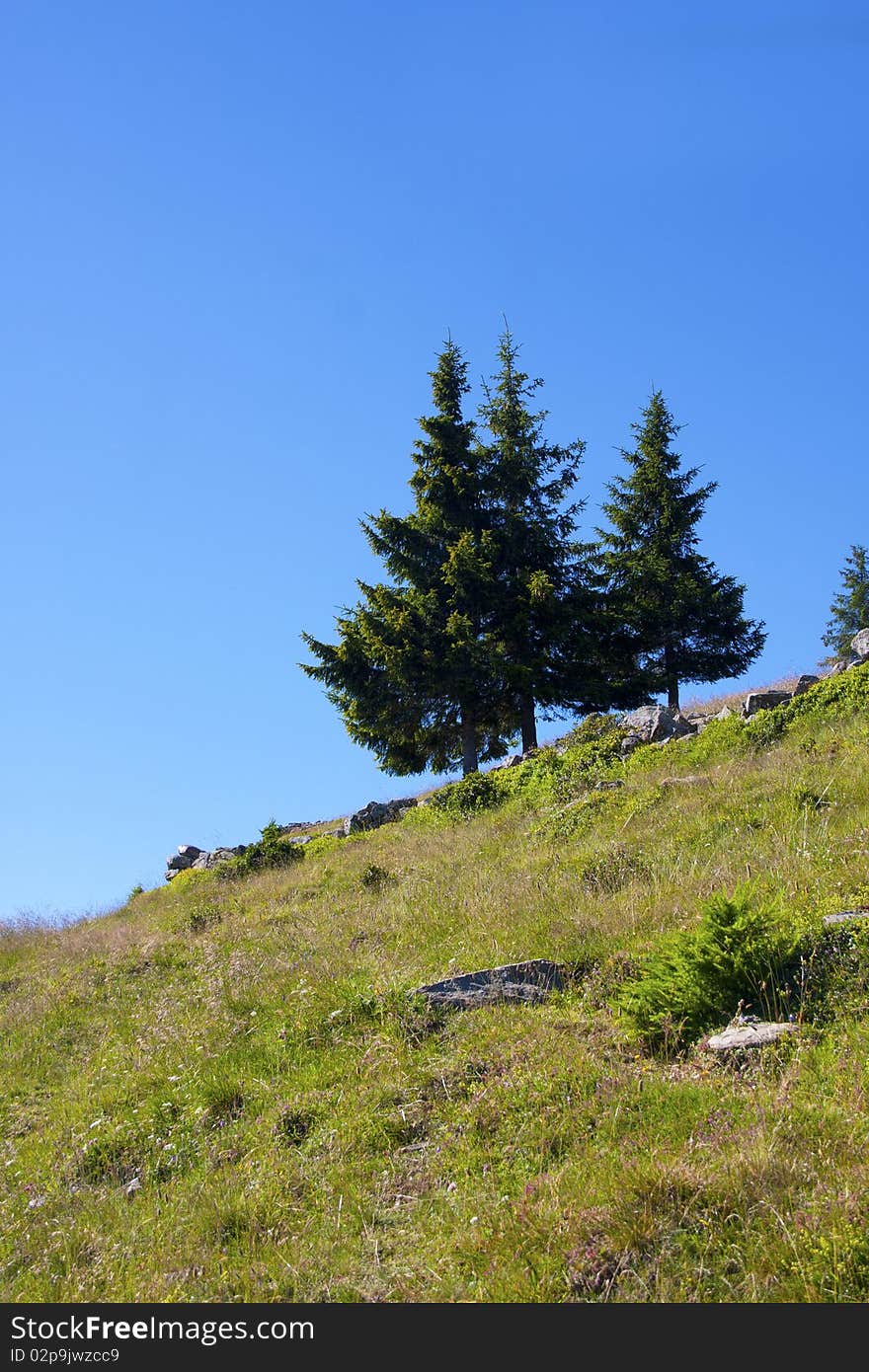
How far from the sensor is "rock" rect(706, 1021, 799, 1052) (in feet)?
18.5

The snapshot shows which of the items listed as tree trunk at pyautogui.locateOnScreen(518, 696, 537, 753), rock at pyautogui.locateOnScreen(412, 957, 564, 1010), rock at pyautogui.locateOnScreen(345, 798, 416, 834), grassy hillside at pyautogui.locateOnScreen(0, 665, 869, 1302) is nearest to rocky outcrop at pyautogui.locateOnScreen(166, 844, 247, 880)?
rock at pyautogui.locateOnScreen(345, 798, 416, 834)

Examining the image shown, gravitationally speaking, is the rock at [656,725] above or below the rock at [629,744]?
above

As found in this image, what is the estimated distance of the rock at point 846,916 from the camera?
6750 mm

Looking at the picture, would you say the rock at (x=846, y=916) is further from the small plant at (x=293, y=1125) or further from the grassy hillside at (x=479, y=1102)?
the small plant at (x=293, y=1125)

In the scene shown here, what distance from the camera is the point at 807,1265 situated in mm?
3887

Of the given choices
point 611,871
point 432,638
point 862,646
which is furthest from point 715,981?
point 432,638

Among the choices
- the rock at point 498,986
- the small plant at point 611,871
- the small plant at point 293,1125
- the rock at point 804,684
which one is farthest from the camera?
the rock at point 804,684

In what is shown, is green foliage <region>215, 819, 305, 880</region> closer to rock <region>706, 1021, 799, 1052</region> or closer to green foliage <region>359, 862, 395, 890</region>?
green foliage <region>359, 862, 395, 890</region>

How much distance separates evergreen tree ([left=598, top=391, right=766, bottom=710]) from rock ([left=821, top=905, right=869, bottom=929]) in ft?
73.3

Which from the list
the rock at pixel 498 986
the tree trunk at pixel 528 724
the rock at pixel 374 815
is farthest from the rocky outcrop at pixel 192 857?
the rock at pixel 498 986

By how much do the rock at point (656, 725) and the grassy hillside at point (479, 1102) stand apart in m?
5.74
